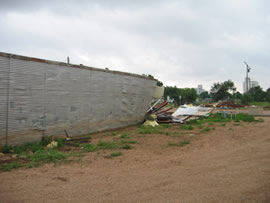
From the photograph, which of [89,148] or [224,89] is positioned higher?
[224,89]

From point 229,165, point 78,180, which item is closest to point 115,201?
point 78,180

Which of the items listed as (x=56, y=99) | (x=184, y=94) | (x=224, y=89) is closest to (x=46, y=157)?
(x=56, y=99)

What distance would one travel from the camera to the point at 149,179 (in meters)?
4.26

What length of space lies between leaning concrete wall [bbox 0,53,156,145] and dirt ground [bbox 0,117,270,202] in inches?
117

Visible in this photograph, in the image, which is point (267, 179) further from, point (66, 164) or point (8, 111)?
point (8, 111)

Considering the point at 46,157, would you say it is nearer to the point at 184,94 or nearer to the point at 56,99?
the point at 56,99

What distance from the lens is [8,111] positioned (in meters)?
7.29

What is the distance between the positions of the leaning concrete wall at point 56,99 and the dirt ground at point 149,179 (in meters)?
2.96

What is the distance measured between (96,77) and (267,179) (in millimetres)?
8687

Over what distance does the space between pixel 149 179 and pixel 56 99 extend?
20.1 feet

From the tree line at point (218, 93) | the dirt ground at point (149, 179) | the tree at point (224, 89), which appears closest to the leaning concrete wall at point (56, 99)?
the dirt ground at point (149, 179)

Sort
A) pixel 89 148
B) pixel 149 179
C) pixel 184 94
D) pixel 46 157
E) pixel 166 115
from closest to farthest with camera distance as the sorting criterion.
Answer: pixel 149 179
pixel 46 157
pixel 89 148
pixel 166 115
pixel 184 94

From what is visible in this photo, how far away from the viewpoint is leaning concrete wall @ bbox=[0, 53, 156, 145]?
24.1ft

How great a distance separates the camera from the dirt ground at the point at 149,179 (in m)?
3.43
